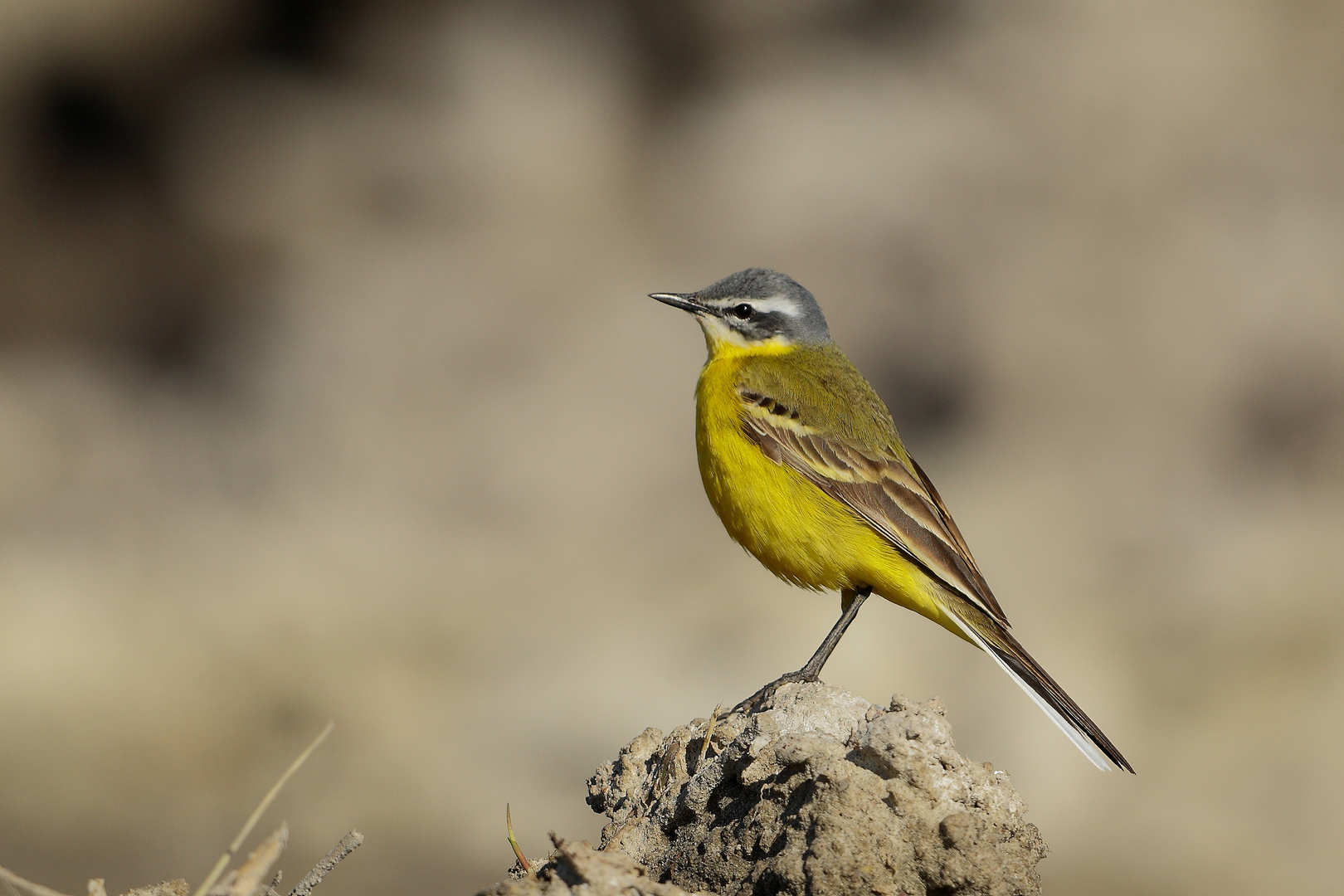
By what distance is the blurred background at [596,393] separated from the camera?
14.7m

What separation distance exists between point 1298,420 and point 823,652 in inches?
429

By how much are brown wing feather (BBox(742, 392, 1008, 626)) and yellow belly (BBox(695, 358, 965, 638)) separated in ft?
0.22

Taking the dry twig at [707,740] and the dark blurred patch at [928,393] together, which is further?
the dark blurred patch at [928,393]

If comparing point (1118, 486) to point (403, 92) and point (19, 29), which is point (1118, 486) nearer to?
point (403, 92)

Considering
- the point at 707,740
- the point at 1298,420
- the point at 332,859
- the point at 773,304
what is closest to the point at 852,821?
the point at 707,740

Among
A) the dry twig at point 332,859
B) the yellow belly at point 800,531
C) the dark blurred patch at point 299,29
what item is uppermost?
the dark blurred patch at point 299,29

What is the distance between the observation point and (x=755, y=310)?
7.75 metres

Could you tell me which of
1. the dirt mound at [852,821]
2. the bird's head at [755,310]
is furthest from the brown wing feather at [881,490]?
the dirt mound at [852,821]

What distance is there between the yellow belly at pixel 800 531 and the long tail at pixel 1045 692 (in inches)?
7.1

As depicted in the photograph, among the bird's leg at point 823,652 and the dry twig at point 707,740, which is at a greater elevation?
the bird's leg at point 823,652

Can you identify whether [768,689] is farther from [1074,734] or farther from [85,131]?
[85,131]

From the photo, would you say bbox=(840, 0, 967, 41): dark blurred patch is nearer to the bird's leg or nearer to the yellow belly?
the yellow belly

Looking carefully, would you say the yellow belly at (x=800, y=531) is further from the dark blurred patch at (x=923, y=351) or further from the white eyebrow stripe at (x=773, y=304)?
the dark blurred patch at (x=923, y=351)

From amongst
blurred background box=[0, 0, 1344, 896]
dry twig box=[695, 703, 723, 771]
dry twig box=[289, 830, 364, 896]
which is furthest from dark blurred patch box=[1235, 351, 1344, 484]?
dry twig box=[289, 830, 364, 896]
